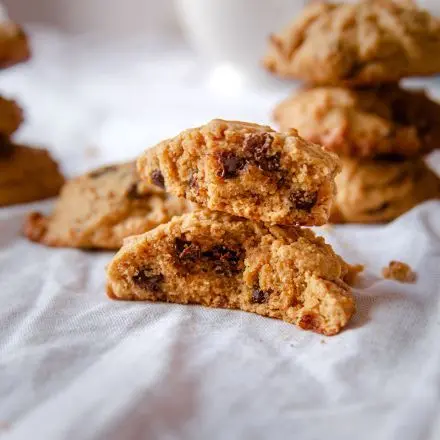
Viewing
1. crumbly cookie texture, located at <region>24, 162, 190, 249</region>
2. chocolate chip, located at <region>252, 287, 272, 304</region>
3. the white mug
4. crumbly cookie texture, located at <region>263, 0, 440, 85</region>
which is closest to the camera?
chocolate chip, located at <region>252, 287, 272, 304</region>

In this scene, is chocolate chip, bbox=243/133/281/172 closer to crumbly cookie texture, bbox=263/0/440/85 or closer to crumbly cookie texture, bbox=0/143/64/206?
crumbly cookie texture, bbox=263/0/440/85

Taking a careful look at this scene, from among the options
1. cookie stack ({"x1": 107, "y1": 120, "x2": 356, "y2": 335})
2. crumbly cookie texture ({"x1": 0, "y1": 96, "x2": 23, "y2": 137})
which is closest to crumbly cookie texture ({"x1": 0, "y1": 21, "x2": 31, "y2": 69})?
crumbly cookie texture ({"x1": 0, "y1": 96, "x2": 23, "y2": 137})

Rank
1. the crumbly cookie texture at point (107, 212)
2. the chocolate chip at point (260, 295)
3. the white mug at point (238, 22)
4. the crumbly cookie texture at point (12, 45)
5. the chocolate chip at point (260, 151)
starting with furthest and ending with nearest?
1. the white mug at point (238, 22)
2. the crumbly cookie texture at point (12, 45)
3. the crumbly cookie texture at point (107, 212)
4. the chocolate chip at point (260, 295)
5. the chocolate chip at point (260, 151)

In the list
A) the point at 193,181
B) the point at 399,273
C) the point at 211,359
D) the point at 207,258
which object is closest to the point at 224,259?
the point at 207,258

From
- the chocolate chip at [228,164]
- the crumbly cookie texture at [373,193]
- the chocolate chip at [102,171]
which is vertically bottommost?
the crumbly cookie texture at [373,193]

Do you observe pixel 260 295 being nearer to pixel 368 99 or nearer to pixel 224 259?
pixel 224 259

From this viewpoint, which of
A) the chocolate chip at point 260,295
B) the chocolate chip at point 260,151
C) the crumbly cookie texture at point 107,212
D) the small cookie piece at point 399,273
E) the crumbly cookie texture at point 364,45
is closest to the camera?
the chocolate chip at point 260,151

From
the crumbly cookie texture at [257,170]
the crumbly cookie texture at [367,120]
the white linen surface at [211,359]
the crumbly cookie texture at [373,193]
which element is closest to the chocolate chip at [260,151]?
the crumbly cookie texture at [257,170]

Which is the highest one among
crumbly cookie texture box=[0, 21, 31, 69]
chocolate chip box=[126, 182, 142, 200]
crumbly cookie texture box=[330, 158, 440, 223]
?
crumbly cookie texture box=[0, 21, 31, 69]

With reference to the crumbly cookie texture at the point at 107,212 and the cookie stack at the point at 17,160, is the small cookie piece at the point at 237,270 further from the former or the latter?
the cookie stack at the point at 17,160
